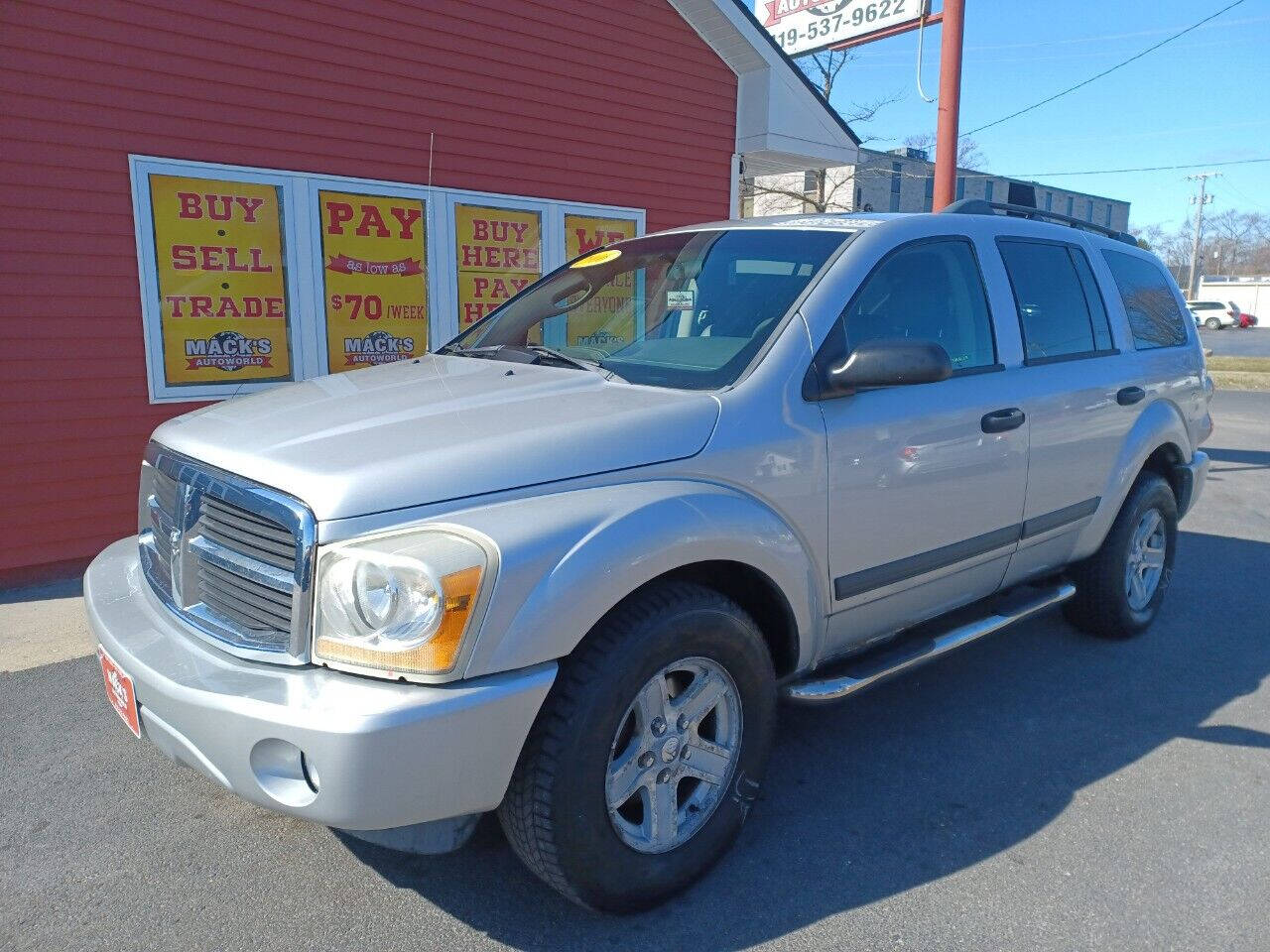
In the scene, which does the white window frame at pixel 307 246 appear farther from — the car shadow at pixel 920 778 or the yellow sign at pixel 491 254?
the car shadow at pixel 920 778

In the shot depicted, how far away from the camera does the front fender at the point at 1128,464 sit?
13.6 ft

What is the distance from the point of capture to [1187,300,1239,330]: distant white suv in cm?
5459

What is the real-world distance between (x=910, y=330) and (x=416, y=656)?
2121 mm

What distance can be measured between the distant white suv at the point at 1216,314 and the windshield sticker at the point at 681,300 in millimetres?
60848

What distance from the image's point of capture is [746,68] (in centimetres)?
923

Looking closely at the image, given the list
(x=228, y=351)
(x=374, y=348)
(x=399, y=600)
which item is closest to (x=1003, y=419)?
(x=399, y=600)

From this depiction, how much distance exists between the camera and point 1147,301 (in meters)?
4.63

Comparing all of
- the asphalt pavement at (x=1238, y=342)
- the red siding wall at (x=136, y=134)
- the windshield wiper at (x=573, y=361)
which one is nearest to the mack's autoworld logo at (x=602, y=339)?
the windshield wiper at (x=573, y=361)

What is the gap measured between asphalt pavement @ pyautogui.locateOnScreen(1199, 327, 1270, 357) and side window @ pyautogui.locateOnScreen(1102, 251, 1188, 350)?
28174mm

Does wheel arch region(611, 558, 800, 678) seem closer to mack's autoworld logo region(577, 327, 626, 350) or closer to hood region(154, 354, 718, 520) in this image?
hood region(154, 354, 718, 520)

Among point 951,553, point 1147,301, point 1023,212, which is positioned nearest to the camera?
point 951,553

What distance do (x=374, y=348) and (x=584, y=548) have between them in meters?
5.28

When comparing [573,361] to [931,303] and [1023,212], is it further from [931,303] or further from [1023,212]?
[1023,212]

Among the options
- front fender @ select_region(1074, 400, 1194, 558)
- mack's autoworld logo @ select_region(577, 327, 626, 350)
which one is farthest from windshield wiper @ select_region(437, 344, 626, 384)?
front fender @ select_region(1074, 400, 1194, 558)
